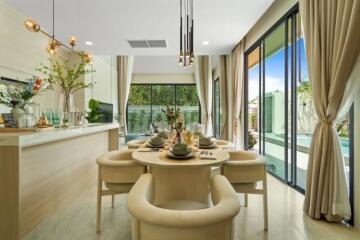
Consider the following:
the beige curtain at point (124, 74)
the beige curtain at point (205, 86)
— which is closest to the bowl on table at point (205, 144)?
the beige curtain at point (205, 86)

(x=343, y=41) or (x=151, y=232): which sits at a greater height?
(x=343, y=41)

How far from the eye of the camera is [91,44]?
19.4 ft

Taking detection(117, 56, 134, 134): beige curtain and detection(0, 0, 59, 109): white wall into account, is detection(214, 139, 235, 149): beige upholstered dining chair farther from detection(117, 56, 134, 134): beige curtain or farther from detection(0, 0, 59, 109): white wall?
detection(117, 56, 134, 134): beige curtain

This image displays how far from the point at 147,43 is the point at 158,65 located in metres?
4.58

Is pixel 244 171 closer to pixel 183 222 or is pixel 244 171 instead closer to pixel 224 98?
pixel 183 222

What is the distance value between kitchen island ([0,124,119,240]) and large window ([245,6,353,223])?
3096mm

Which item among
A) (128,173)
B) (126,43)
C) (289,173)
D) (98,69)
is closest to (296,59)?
(289,173)

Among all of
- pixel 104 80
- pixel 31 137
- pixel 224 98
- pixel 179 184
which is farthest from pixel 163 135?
pixel 104 80

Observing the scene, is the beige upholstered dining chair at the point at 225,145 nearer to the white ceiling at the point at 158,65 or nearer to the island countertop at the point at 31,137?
the island countertop at the point at 31,137

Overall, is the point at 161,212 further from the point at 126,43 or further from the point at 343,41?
the point at 126,43

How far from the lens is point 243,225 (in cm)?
247

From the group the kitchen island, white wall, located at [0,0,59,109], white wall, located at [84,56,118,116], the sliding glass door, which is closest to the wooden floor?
the kitchen island

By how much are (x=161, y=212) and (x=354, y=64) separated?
88.1 inches

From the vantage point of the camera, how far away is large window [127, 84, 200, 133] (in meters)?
10.8
